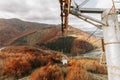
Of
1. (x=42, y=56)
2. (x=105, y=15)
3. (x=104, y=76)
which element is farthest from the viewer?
(x=42, y=56)

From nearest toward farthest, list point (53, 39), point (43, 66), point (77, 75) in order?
point (77, 75) → point (43, 66) → point (53, 39)

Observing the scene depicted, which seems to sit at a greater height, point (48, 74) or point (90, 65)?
point (90, 65)

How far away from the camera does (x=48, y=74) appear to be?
Answer: 2167 inches

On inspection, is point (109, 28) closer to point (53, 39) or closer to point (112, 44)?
point (112, 44)

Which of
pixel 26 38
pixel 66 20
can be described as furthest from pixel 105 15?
pixel 26 38

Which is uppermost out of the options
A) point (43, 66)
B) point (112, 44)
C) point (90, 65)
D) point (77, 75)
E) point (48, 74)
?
point (112, 44)

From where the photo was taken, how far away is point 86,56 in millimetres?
68875

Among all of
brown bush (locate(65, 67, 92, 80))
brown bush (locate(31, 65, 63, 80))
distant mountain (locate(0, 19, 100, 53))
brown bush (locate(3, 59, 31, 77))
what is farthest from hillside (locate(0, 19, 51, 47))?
brown bush (locate(65, 67, 92, 80))

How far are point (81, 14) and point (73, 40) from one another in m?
63.8

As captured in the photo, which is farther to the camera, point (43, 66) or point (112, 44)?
point (43, 66)

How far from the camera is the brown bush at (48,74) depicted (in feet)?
174

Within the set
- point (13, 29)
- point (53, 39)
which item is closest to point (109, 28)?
point (53, 39)

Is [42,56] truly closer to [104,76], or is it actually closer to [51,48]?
[51,48]

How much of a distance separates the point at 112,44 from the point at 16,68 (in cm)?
5073
